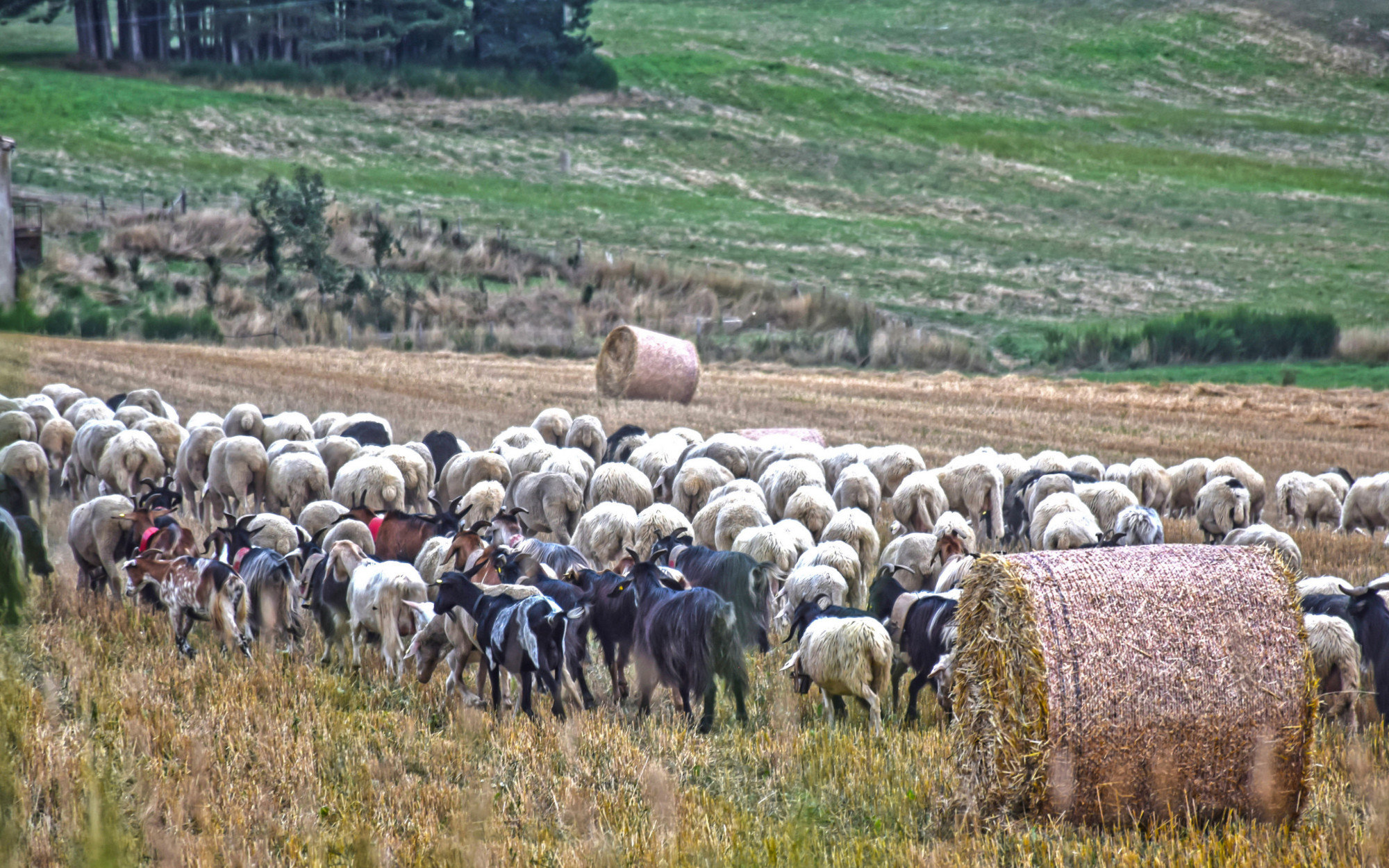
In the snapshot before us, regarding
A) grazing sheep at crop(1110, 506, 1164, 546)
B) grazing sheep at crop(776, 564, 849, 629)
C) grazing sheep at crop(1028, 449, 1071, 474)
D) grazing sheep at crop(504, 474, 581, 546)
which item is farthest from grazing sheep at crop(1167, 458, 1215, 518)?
grazing sheep at crop(504, 474, 581, 546)

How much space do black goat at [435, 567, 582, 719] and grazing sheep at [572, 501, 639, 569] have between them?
3.45 meters

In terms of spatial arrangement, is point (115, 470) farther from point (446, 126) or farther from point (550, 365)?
point (446, 126)

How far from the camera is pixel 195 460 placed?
13766 millimetres

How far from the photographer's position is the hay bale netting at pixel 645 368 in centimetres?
2194

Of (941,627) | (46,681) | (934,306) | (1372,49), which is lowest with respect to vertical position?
(934,306)

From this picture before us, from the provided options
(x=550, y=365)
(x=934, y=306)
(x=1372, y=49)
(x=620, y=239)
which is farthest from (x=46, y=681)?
(x=1372, y=49)

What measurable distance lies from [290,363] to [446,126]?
151ft

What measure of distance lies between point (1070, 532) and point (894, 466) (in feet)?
11.5

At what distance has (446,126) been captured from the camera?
67250 mm

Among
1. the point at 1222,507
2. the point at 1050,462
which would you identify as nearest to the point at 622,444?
the point at 1050,462

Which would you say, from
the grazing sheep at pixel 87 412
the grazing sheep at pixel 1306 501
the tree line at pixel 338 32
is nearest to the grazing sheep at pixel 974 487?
the grazing sheep at pixel 1306 501

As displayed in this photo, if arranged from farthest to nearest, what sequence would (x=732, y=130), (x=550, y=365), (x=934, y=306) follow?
(x=732, y=130)
(x=934, y=306)
(x=550, y=365)

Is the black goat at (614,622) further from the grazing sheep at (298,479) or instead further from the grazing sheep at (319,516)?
the grazing sheep at (298,479)

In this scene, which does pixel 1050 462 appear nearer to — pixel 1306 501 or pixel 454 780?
pixel 1306 501
